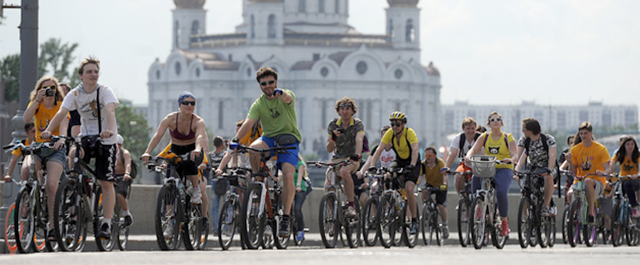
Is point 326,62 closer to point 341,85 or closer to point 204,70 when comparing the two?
point 341,85

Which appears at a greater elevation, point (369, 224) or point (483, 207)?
point (483, 207)

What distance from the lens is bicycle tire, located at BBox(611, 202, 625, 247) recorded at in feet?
53.1

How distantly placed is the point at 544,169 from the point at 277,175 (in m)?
3.29

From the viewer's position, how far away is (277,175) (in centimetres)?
1255

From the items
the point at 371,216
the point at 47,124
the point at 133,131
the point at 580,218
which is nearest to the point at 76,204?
the point at 47,124

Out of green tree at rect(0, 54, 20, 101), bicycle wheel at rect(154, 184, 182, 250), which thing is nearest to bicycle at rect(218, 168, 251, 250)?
bicycle wheel at rect(154, 184, 182, 250)

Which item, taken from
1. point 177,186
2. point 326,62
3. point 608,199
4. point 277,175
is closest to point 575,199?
point 608,199

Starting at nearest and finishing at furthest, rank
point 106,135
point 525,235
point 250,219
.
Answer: point 106,135 < point 250,219 < point 525,235

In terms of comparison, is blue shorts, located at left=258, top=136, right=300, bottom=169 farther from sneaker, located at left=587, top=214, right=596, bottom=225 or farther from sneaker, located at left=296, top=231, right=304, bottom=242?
sneaker, located at left=587, top=214, right=596, bottom=225

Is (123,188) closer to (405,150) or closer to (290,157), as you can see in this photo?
(290,157)

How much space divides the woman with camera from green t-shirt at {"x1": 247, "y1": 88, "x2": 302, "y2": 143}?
5.18 ft

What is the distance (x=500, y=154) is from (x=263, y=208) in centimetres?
303

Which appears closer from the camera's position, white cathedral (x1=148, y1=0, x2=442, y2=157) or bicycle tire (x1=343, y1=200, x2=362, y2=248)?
bicycle tire (x1=343, y1=200, x2=362, y2=248)

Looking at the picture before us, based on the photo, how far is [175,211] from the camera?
1182 cm
